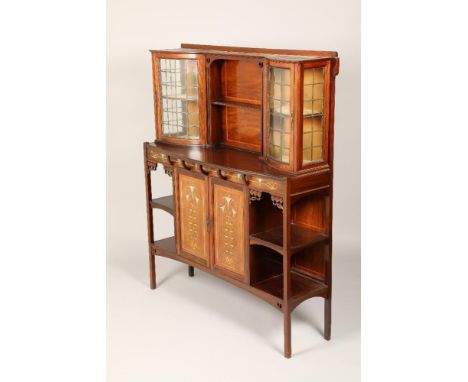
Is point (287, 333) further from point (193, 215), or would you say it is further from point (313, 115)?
point (313, 115)

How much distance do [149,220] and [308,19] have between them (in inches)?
87.3

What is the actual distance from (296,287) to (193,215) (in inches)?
36.3

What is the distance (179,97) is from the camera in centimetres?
532

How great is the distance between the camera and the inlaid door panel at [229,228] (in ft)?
15.5

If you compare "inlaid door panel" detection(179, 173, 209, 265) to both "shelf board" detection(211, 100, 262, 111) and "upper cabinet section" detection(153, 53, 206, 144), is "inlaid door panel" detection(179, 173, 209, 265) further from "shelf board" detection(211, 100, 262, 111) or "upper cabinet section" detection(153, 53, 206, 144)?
"shelf board" detection(211, 100, 262, 111)

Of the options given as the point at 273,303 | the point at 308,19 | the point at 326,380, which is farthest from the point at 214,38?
the point at 326,380

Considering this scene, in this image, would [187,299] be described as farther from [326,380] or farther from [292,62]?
[292,62]

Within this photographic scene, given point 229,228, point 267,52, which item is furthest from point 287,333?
point 267,52

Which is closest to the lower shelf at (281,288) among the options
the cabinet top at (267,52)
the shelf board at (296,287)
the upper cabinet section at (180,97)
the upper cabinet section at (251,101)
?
the shelf board at (296,287)

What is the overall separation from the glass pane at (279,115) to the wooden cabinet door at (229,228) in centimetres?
35

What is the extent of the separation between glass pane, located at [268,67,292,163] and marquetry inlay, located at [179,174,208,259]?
0.64m

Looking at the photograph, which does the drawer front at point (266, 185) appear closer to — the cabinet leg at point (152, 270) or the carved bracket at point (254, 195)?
the carved bracket at point (254, 195)

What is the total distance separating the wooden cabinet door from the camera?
15.5ft
